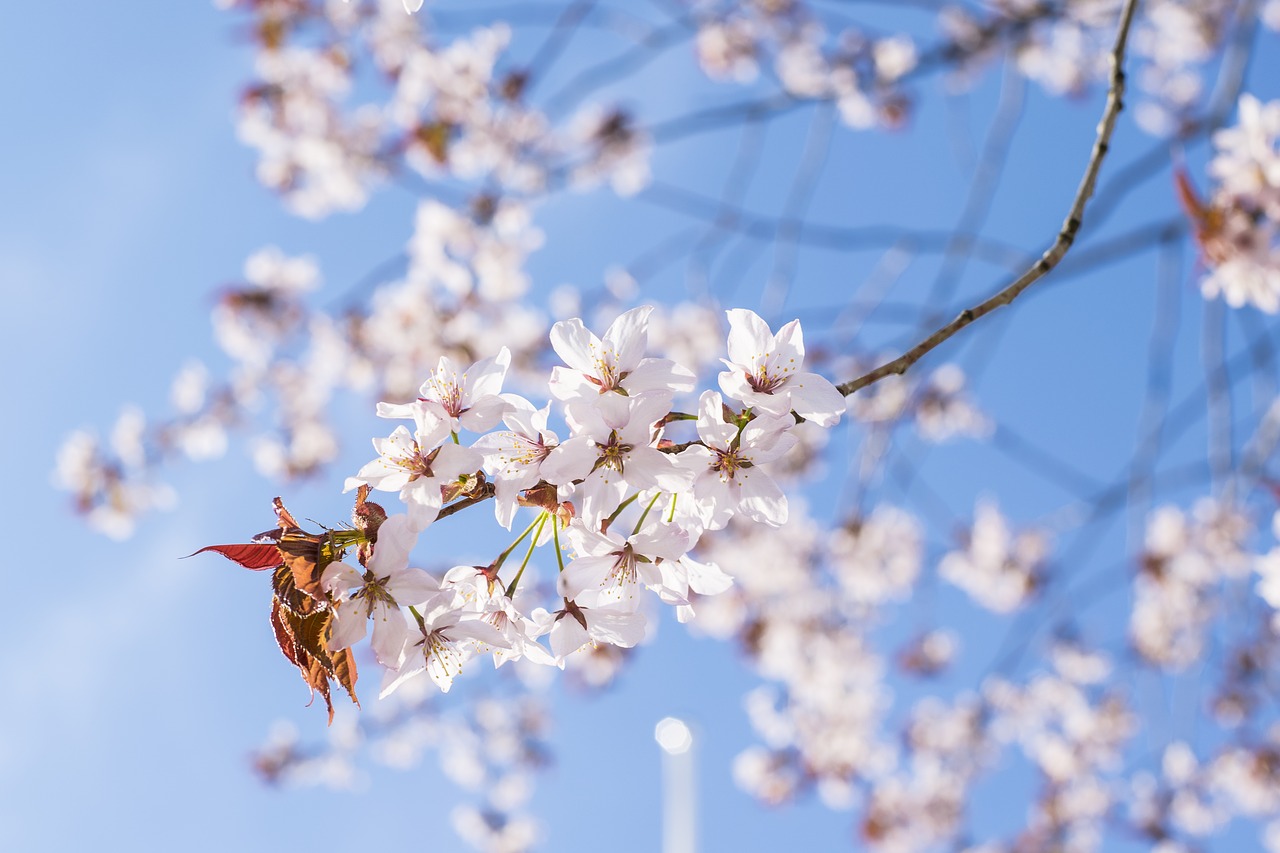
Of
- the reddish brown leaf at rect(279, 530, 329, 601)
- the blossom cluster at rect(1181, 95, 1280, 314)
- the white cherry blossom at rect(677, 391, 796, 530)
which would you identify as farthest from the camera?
the blossom cluster at rect(1181, 95, 1280, 314)

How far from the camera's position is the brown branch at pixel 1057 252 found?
3.78ft

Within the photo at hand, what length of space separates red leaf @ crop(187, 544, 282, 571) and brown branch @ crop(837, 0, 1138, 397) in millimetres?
816

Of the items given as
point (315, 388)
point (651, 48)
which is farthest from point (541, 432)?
point (315, 388)

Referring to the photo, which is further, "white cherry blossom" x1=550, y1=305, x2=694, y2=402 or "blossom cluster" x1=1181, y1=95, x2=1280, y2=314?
"blossom cluster" x1=1181, y1=95, x2=1280, y2=314

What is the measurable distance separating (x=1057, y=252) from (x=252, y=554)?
129cm

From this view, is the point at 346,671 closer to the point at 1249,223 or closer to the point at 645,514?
the point at 645,514

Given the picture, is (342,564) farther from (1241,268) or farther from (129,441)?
(129,441)

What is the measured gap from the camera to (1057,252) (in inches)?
53.2

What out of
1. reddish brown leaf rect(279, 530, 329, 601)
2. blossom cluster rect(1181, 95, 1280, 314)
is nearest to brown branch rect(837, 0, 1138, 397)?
reddish brown leaf rect(279, 530, 329, 601)

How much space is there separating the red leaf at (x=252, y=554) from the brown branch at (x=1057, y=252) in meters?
0.82

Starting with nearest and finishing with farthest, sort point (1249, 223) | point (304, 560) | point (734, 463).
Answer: point (304, 560) → point (734, 463) → point (1249, 223)

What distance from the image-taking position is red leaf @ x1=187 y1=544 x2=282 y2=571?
1.15 meters

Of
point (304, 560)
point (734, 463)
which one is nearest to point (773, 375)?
point (734, 463)

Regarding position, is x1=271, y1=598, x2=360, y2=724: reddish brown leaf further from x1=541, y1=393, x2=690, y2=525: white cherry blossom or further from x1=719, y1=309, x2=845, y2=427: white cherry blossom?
x1=719, y1=309, x2=845, y2=427: white cherry blossom
